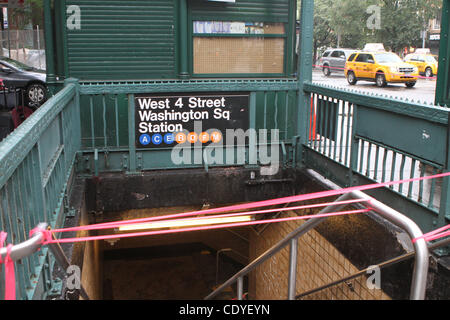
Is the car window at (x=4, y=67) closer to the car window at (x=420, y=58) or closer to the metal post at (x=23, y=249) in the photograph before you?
the metal post at (x=23, y=249)

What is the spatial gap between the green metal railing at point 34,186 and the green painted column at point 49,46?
286 cm

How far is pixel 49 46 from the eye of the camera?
25.5 ft

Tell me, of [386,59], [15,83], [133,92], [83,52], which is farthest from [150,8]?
[386,59]

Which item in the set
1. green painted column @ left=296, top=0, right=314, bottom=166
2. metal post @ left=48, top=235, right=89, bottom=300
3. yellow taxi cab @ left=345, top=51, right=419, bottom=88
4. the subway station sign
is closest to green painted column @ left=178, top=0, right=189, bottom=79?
the subway station sign

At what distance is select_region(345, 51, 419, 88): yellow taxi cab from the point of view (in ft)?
86.6

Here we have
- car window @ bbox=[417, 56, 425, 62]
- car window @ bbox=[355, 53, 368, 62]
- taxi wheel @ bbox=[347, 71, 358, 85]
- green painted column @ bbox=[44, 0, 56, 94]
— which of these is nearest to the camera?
green painted column @ bbox=[44, 0, 56, 94]

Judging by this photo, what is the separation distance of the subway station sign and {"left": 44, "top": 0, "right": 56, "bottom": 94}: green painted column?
1947 millimetres

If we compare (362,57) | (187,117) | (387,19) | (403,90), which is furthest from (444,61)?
(387,19)

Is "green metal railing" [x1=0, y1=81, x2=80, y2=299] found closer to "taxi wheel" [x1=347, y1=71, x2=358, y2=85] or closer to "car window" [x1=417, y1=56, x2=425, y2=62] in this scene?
"taxi wheel" [x1=347, y1=71, x2=358, y2=85]

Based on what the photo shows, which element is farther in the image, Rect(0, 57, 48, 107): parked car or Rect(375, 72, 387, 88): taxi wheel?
Rect(375, 72, 387, 88): taxi wheel

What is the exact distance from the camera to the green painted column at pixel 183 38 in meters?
8.05

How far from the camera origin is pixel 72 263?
164 inches
